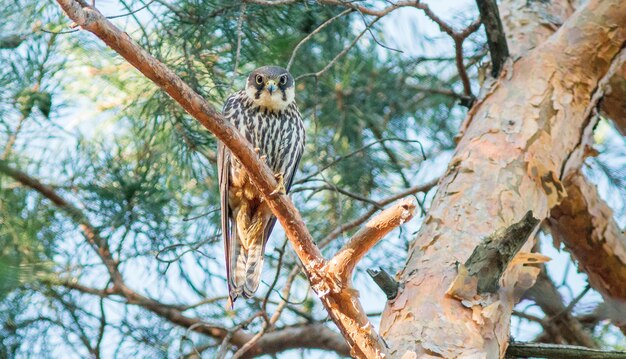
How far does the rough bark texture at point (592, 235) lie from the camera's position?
405cm

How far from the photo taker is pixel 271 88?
13.1 feet

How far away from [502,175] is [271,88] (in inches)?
47.2

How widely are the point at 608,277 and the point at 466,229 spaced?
1381mm

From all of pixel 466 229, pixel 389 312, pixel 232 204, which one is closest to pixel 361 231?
pixel 389 312

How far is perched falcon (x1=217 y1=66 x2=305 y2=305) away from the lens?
13.3ft

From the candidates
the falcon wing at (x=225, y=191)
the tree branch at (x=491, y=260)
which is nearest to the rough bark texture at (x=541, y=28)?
the falcon wing at (x=225, y=191)

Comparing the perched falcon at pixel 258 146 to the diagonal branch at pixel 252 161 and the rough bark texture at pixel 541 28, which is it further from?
the diagonal branch at pixel 252 161

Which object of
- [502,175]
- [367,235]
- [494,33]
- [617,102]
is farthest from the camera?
[617,102]

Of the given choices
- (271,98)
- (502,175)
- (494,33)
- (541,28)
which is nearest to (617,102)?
(541,28)

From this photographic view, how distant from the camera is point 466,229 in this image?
10.3ft

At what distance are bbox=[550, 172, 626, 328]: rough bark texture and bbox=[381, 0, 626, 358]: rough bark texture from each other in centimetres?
30

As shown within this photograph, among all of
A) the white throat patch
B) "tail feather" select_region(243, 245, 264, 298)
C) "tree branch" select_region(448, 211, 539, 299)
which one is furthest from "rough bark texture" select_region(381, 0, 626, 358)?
"tail feather" select_region(243, 245, 264, 298)

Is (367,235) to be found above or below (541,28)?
below

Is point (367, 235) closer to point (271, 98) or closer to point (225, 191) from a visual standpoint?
point (225, 191)
